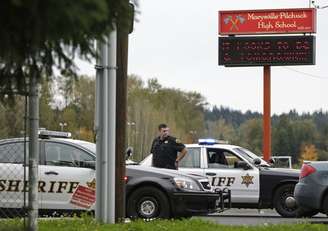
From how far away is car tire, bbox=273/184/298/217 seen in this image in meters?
15.1

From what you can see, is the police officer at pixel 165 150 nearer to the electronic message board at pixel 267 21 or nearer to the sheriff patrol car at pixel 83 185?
the sheriff patrol car at pixel 83 185

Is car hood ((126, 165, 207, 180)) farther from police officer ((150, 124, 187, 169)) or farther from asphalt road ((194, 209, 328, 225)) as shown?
police officer ((150, 124, 187, 169))

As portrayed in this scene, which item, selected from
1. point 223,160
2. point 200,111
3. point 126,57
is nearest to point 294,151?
point 200,111

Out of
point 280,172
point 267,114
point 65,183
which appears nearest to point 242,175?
point 280,172

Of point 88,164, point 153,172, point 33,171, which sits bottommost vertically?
point 153,172

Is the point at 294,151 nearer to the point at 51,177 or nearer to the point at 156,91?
the point at 156,91

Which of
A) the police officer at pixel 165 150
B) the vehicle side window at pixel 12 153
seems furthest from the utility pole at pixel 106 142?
the police officer at pixel 165 150

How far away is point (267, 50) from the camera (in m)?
25.5

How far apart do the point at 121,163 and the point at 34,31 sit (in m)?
5.85

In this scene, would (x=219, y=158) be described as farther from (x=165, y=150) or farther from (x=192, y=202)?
(x=192, y=202)

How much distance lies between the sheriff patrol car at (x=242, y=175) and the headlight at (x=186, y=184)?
3.26 metres

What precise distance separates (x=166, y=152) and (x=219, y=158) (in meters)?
2.20

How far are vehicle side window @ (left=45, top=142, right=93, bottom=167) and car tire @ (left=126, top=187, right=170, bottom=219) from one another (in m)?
0.99

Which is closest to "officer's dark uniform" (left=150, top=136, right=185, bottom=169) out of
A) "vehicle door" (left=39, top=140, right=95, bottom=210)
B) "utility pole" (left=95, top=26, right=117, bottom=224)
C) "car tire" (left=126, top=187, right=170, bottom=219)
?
"car tire" (left=126, top=187, right=170, bottom=219)
